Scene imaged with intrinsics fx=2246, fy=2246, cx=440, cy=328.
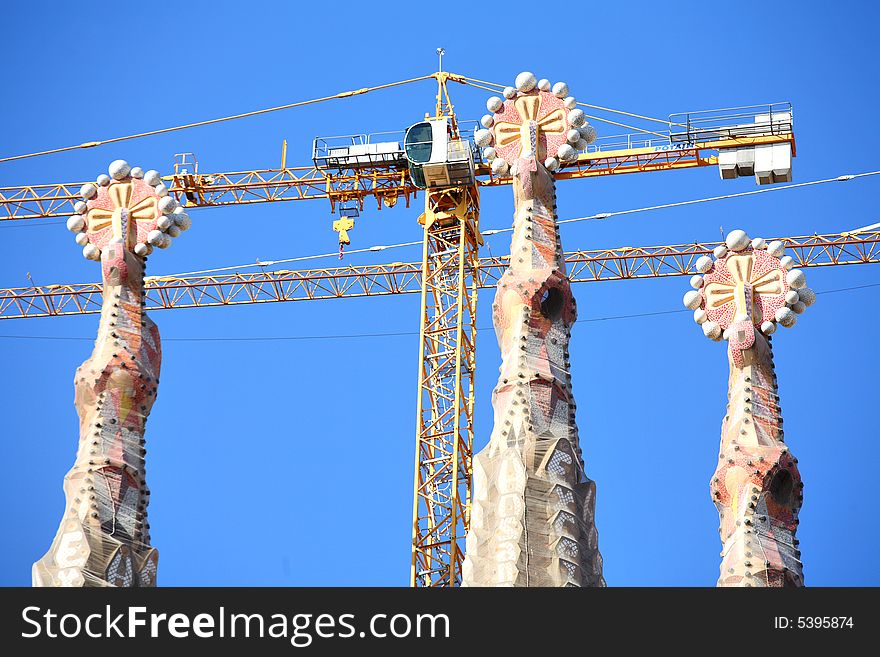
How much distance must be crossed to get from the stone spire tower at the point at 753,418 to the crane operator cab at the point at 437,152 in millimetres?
21488

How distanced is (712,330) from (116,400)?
9.94 m

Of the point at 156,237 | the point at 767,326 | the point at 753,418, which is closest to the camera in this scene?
the point at 753,418

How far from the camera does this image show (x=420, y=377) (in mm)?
61312

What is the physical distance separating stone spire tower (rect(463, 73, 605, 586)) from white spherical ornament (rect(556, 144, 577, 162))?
0.02m

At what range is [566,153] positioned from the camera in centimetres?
3775

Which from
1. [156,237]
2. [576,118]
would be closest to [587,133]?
[576,118]

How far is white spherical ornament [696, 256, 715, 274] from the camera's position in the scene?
123ft

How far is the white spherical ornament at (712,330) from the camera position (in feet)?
122

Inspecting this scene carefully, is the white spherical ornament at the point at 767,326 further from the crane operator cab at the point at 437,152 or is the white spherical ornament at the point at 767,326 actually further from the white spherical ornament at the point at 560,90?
the crane operator cab at the point at 437,152

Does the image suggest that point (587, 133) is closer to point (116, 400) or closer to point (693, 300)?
point (693, 300)

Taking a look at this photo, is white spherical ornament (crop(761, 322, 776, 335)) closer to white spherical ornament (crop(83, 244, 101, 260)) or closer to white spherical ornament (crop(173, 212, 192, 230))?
white spherical ornament (crop(173, 212, 192, 230))

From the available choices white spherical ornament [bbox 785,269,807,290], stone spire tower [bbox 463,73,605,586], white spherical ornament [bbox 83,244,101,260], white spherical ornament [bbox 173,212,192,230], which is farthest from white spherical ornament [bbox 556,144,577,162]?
white spherical ornament [bbox 83,244,101,260]
